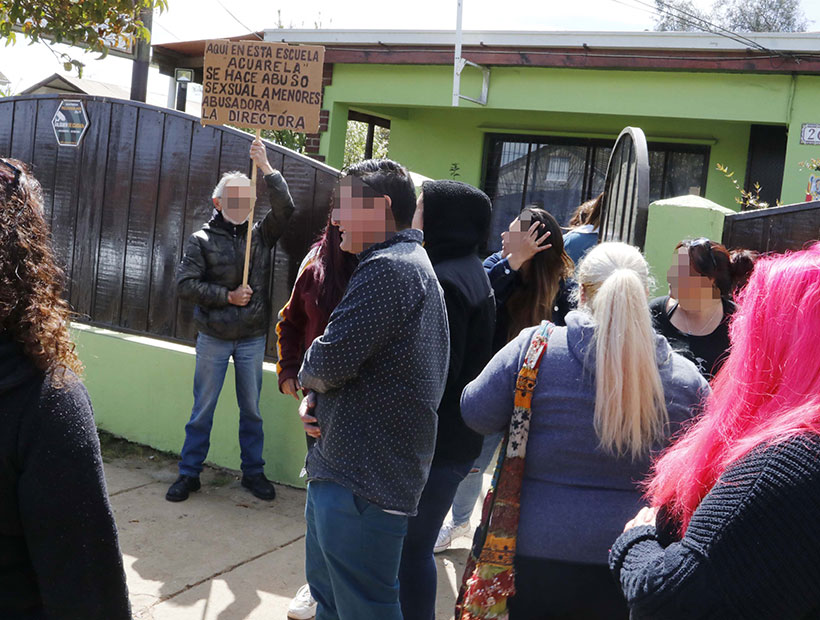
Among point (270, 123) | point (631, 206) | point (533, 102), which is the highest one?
point (533, 102)

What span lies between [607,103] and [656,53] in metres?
0.79

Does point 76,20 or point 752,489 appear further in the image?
point 76,20

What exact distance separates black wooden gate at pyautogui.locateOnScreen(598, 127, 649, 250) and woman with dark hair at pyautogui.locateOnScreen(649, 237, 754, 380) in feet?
0.80

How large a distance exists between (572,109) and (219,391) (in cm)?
673

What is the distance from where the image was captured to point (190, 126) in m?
5.96

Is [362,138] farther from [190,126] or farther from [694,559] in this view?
[694,559]

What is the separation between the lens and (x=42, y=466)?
1.47 m

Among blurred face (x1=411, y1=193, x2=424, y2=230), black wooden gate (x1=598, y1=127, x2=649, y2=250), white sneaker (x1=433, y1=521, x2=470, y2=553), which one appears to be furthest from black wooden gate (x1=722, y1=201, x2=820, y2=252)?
blurred face (x1=411, y1=193, x2=424, y2=230)

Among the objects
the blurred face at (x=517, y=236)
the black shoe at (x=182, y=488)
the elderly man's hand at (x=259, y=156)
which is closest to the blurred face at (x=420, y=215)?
the blurred face at (x=517, y=236)

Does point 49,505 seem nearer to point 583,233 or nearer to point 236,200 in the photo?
point 236,200

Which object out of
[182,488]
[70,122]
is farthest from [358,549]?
[70,122]

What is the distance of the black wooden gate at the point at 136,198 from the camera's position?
18.2 feet

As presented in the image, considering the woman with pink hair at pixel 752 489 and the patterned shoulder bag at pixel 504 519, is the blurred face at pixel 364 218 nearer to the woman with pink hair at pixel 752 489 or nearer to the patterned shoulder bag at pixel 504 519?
the patterned shoulder bag at pixel 504 519

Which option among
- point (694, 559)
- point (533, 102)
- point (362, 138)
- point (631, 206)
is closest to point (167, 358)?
point (631, 206)
